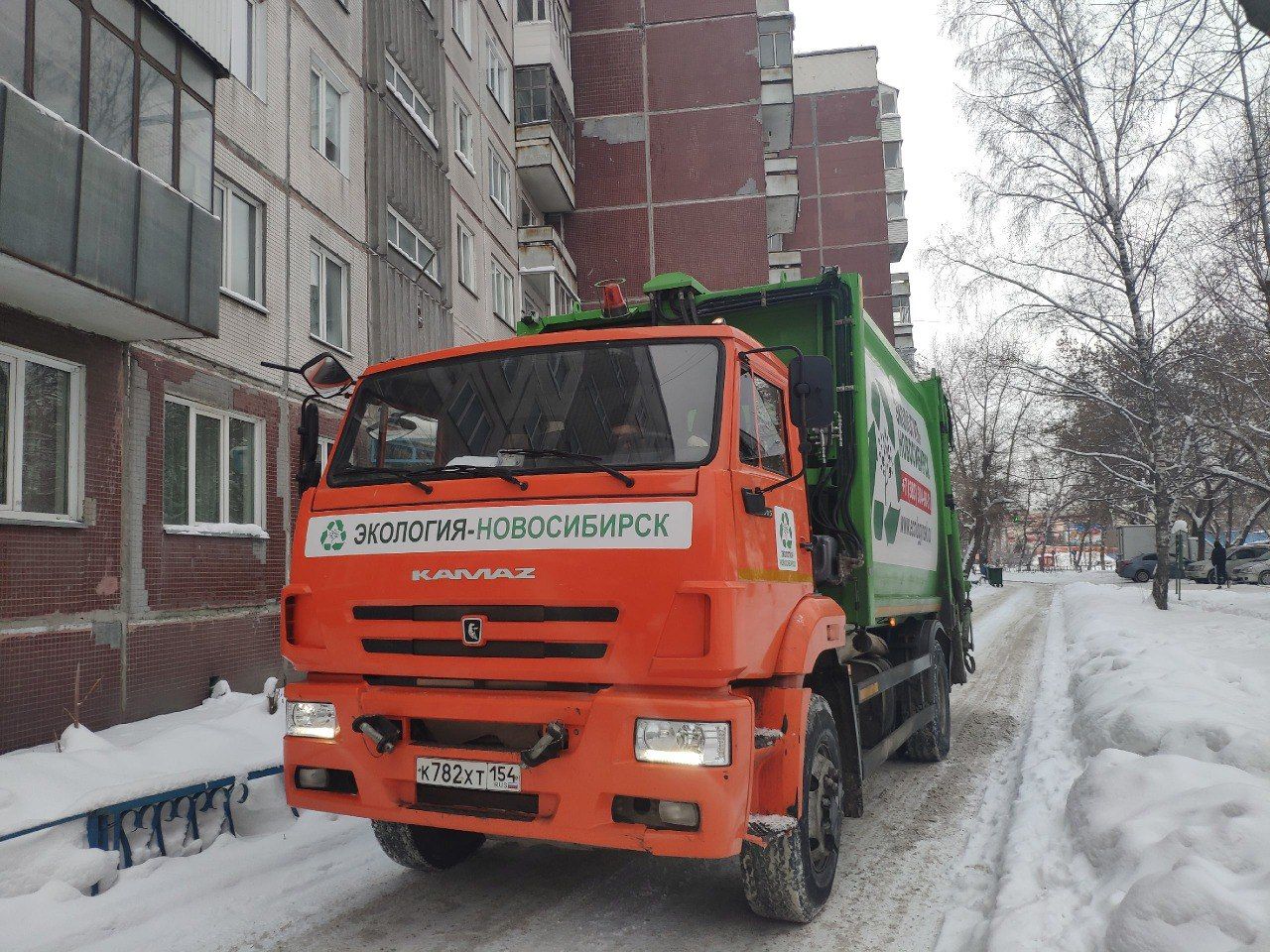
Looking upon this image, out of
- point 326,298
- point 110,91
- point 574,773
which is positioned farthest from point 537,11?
point 574,773

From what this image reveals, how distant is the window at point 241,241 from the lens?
1059 centimetres

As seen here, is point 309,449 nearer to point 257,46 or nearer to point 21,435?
point 21,435

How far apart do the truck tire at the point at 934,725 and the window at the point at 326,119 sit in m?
10.4

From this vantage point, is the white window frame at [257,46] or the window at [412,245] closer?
the white window frame at [257,46]

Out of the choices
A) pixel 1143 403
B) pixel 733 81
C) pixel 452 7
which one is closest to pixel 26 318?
pixel 452 7

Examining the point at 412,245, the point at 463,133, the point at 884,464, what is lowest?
the point at 884,464

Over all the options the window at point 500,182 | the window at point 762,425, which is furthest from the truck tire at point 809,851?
the window at point 500,182

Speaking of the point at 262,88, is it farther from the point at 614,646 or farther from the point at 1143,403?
the point at 1143,403

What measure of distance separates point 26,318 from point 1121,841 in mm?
8452

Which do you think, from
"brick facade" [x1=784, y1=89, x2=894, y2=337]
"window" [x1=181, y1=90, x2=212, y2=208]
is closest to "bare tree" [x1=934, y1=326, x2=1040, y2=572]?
"brick facade" [x1=784, y1=89, x2=894, y2=337]

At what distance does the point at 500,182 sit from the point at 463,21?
12.3 feet

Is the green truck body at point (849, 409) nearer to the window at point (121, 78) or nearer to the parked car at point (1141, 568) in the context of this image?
the window at point (121, 78)

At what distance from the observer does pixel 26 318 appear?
759cm

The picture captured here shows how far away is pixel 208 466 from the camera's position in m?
10.1
